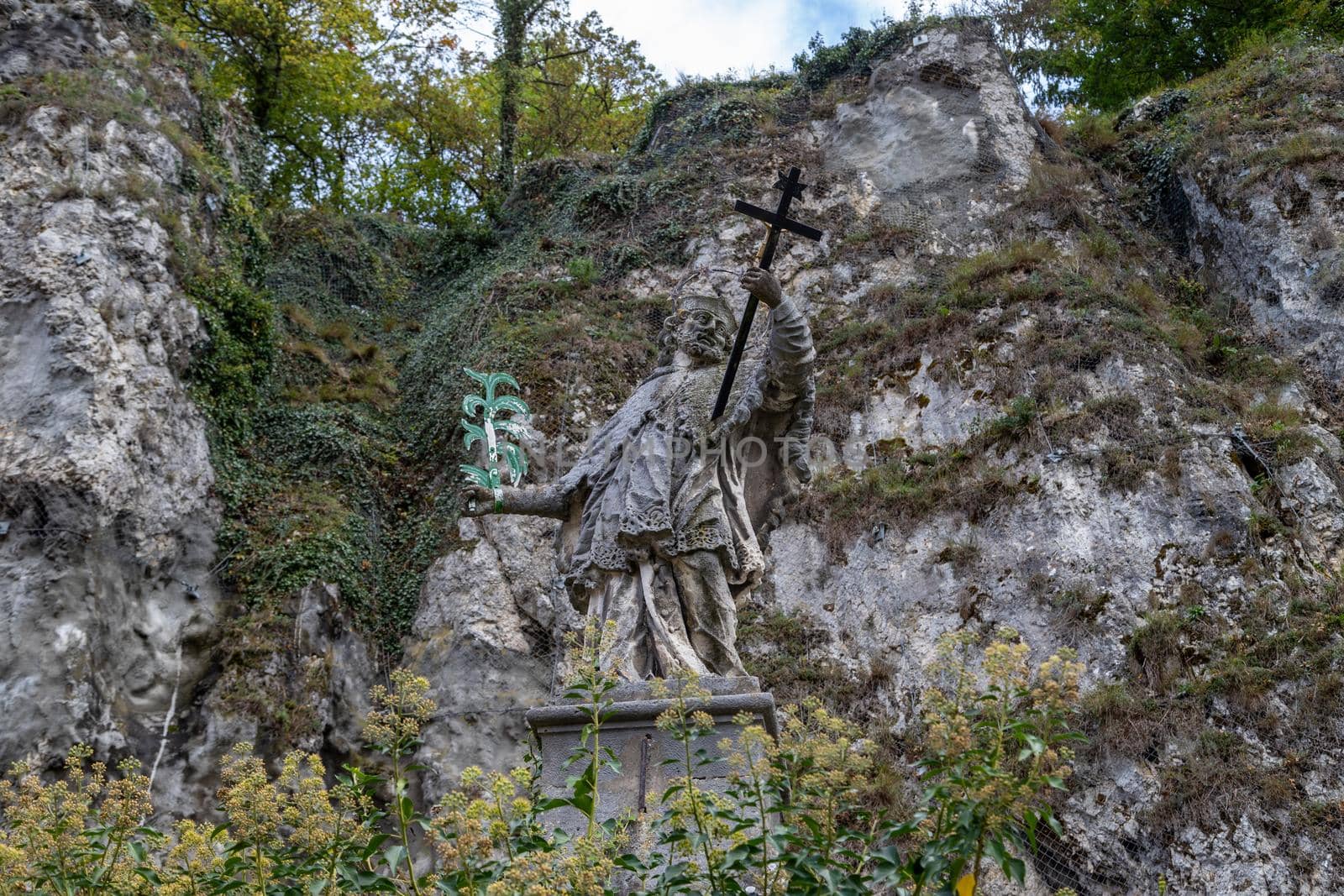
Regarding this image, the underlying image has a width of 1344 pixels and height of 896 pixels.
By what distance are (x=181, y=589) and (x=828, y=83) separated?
40.2ft

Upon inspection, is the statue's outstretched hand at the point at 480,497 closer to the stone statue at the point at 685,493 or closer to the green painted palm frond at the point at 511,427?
the stone statue at the point at 685,493

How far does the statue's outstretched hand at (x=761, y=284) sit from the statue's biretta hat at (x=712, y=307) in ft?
2.05

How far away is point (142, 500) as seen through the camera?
1155cm

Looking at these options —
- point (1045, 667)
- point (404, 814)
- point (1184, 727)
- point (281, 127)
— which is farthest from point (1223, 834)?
point (281, 127)

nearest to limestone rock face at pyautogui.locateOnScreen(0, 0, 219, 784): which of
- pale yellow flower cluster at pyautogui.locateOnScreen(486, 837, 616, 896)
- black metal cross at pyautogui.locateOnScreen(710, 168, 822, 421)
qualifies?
black metal cross at pyautogui.locateOnScreen(710, 168, 822, 421)

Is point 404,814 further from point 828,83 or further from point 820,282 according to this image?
point 828,83

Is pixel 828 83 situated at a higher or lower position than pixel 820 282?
higher

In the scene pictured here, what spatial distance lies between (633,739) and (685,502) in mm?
1264

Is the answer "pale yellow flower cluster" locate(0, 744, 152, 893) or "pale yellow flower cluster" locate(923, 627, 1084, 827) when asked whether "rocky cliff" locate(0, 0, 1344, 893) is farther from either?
"pale yellow flower cluster" locate(0, 744, 152, 893)

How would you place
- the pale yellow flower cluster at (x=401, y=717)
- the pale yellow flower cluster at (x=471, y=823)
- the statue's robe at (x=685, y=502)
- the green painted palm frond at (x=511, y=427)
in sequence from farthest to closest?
the green painted palm frond at (x=511, y=427) < the statue's robe at (x=685, y=502) < the pale yellow flower cluster at (x=401, y=717) < the pale yellow flower cluster at (x=471, y=823)

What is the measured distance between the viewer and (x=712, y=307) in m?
7.03

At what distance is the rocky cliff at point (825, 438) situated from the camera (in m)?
10.1

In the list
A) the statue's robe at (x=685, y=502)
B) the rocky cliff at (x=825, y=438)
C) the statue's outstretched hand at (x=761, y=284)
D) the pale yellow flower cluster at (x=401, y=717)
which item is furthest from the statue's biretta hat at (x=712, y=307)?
the pale yellow flower cluster at (x=401, y=717)

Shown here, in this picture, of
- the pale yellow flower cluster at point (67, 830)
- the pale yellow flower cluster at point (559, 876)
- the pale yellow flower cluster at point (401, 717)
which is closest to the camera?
the pale yellow flower cluster at point (559, 876)
